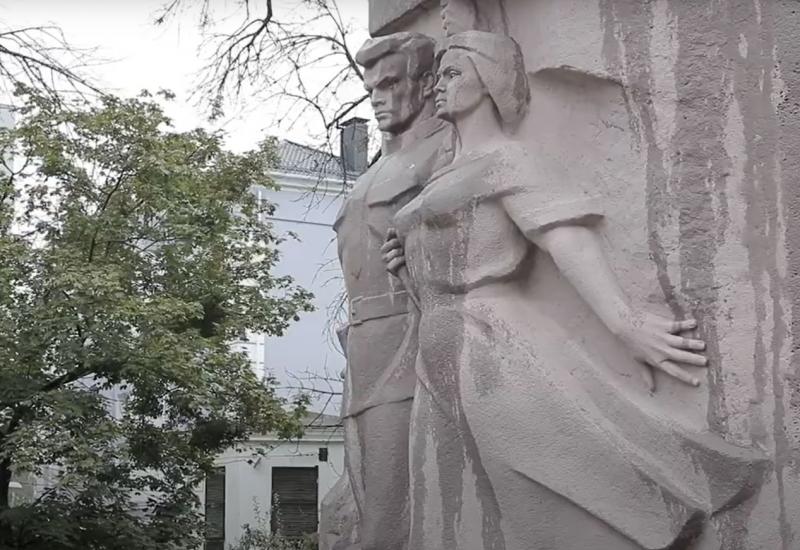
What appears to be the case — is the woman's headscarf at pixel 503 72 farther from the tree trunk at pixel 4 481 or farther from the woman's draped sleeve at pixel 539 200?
the tree trunk at pixel 4 481

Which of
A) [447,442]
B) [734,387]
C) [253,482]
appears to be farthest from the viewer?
[253,482]

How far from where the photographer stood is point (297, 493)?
66.9ft

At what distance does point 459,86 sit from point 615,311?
0.96 metres

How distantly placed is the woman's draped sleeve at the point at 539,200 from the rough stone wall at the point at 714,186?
1.7 inches

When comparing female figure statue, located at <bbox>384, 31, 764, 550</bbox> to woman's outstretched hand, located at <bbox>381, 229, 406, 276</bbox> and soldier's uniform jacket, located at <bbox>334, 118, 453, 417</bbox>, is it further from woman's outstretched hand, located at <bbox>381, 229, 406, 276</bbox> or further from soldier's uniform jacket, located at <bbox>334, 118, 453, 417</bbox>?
soldier's uniform jacket, located at <bbox>334, 118, 453, 417</bbox>

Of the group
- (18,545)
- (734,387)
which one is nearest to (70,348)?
(18,545)

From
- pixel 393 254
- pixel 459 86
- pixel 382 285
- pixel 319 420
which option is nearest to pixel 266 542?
pixel 319 420

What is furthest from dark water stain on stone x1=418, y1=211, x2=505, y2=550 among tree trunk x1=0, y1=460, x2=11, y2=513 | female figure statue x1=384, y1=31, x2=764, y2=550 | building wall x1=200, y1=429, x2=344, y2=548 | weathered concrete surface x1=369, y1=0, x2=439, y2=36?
building wall x1=200, y1=429, x2=344, y2=548

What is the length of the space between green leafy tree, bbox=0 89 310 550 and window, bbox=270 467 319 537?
7.50 m

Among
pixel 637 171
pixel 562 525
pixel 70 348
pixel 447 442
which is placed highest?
pixel 70 348

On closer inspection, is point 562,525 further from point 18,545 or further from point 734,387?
point 18,545

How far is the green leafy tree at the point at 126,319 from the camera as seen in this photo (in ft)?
34.9

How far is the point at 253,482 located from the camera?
2000 centimetres

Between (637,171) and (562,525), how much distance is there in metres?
1.08
